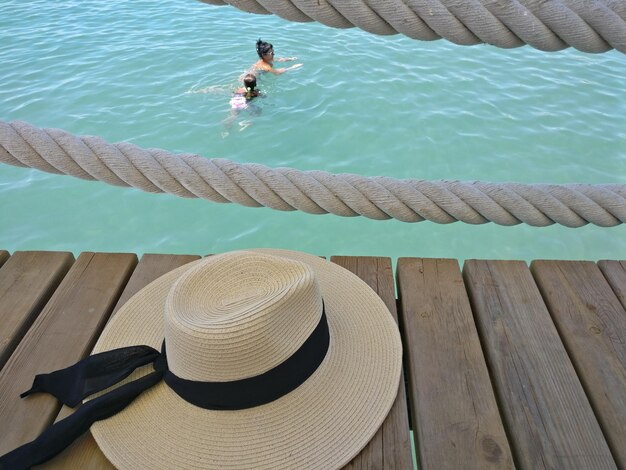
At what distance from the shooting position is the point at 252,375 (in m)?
1.10

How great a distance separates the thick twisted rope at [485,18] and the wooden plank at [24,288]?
3.59 ft

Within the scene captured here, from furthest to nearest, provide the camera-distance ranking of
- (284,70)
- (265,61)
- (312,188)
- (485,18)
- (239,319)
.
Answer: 1. (284,70)
2. (265,61)
3. (312,188)
4. (239,319)
5. (485,18)

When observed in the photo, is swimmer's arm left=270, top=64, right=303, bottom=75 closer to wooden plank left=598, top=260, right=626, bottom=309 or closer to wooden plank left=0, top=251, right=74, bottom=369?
wooden plank left=0, top=251, right=74, bottom=369

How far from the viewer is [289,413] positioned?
1.12 metres

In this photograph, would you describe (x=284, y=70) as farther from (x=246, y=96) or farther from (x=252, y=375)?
(x=252, y=375)

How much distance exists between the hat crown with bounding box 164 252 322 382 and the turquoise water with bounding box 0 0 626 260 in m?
2.83

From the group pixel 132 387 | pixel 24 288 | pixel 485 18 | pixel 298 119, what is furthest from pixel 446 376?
pixel 298 119

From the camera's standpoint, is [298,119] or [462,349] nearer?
[462,349]

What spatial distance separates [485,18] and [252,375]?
2.44ft

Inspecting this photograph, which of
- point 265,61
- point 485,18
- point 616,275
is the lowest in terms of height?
point 265,61

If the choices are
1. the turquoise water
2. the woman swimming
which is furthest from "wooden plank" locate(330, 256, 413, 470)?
the woman swimming

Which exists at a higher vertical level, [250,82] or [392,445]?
[392,445]

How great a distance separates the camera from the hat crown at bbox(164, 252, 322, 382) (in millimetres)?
1074

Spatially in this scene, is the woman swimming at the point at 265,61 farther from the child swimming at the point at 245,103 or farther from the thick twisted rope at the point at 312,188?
the thick twisted rope at the point at 312,188
